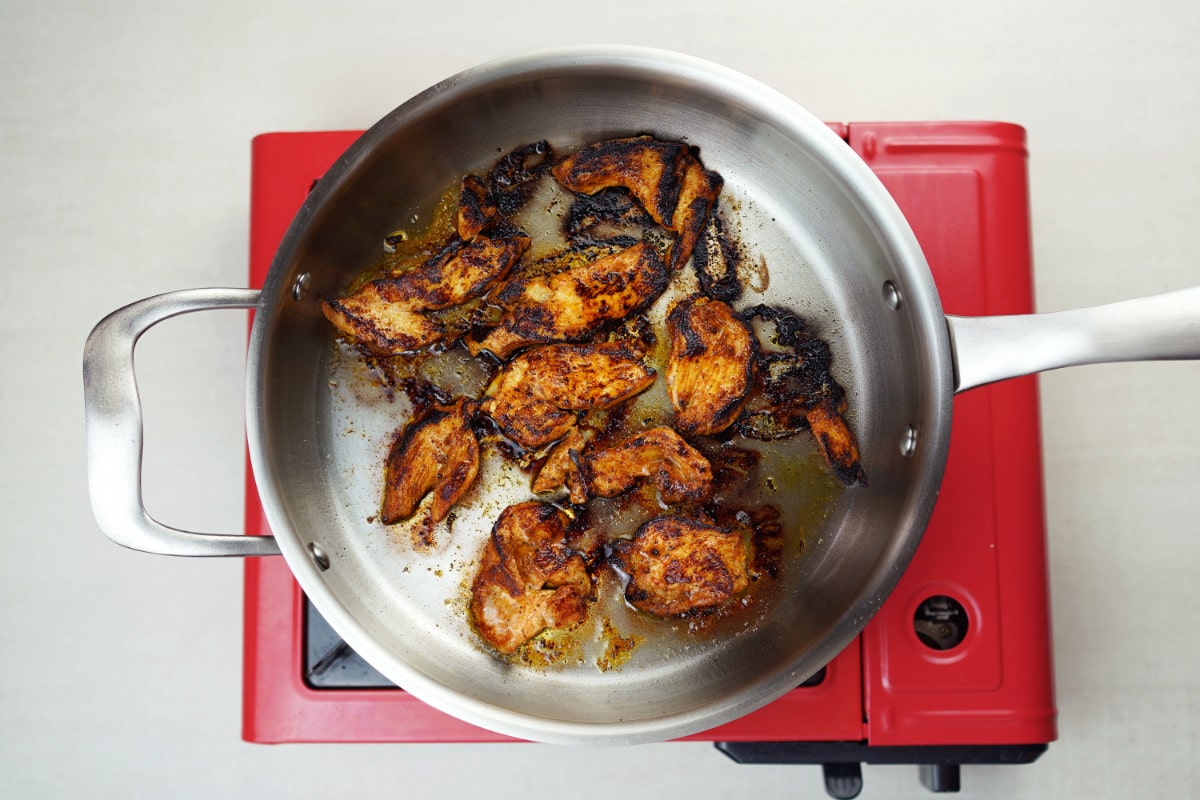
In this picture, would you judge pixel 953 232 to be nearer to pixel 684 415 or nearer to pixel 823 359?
pixel 823 359

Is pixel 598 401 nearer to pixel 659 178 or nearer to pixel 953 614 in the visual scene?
pixel 659 178

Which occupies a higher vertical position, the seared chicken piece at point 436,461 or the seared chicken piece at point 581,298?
the seared chicken piece at point 581,298

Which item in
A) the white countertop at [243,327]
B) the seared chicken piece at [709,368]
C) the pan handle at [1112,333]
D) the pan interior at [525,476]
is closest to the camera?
the pan handle at [1112,333]

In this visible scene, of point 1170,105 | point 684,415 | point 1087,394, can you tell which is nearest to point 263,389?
point 684,415

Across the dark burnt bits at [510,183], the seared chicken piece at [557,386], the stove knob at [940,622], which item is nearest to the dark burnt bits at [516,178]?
the dark burnt bits at [510,183]

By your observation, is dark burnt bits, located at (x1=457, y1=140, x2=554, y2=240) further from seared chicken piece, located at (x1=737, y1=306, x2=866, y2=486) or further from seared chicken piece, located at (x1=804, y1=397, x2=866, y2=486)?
seared chicken piece, located at (x1=804, y1=397, x2=866, y2=486)

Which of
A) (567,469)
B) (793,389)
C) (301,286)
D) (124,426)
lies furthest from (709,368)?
(124,426)

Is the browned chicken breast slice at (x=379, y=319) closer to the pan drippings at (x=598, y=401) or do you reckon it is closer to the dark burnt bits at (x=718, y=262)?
the pan drippings at (x=598, y=401)
